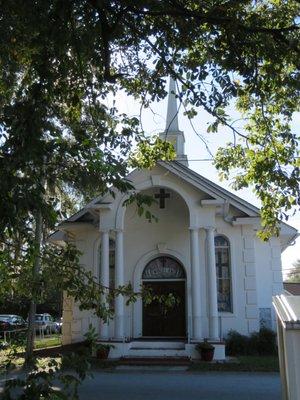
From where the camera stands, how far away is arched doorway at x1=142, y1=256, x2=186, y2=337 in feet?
67.8

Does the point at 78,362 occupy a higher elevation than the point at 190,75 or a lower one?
lower

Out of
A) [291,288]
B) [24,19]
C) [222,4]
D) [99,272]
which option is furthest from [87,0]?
[291,288]

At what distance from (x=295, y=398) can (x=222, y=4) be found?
5.72 m

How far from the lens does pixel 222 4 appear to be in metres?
7.22

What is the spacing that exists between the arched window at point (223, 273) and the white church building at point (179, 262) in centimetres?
4

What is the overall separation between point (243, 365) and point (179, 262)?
5780 mm

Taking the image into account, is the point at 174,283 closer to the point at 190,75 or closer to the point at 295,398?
the point at 190,75

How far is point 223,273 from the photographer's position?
826 inches

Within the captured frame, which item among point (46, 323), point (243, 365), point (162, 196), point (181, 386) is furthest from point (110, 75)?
point (46, 323)

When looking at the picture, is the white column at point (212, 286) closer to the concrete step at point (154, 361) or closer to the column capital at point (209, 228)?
the column capital at point (209, 228)

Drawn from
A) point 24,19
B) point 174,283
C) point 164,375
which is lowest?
point 164,375

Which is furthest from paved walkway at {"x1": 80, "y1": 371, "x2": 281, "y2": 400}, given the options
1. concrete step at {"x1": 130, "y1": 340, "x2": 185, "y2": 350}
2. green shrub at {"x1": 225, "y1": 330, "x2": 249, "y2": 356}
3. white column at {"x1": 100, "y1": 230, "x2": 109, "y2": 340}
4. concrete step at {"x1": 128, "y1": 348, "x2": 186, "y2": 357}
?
green shrub at {"x1": 225, "y1": 330, "x2": 249, "y2": 356}

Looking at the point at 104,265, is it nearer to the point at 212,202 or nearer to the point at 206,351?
the point at 212,202

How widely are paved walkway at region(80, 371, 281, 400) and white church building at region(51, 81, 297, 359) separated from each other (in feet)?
11.5
